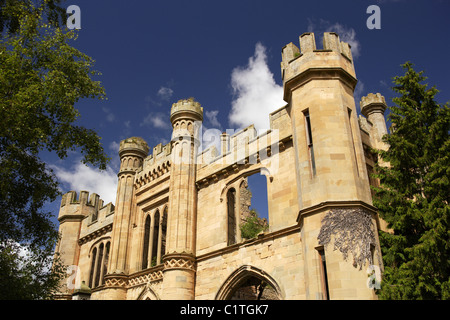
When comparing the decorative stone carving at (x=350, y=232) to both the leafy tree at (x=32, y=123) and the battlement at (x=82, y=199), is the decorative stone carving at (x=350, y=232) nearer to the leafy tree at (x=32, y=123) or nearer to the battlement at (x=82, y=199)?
the leafy tree at (x=32, y=123)

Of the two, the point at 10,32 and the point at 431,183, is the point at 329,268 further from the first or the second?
the point at 10,32

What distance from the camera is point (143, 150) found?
22188 millimetres

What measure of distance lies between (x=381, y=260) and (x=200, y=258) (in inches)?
278

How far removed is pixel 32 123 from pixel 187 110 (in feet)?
28.7

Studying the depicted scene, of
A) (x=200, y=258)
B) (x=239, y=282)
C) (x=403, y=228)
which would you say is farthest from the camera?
(x=200, y=258)

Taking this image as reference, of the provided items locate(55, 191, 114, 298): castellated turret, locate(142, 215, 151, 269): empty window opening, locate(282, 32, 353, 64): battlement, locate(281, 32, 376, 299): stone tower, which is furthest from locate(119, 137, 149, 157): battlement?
locate(282, 32, 353, 64): battlement

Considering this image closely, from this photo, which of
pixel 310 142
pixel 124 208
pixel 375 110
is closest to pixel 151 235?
pixel 124 208

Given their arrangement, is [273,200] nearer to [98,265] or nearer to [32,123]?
[32,123]

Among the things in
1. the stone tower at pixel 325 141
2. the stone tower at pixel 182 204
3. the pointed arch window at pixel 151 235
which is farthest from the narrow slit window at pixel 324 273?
the pointed arch window at pixel 151 235

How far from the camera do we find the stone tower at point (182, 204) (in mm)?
15250

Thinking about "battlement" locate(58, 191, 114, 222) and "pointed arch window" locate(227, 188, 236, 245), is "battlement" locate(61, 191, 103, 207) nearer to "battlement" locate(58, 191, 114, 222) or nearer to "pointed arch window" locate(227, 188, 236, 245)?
"battlement" locate(58, 191, 114, 222)

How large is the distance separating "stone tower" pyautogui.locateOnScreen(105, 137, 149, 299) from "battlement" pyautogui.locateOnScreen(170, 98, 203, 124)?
12.7 ft
